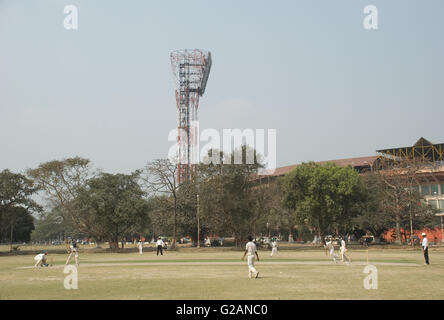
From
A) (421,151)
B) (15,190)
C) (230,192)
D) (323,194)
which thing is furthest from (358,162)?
(15,190)

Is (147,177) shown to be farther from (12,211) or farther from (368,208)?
(368,208)

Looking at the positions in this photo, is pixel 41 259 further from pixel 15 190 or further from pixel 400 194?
pixel 400 194

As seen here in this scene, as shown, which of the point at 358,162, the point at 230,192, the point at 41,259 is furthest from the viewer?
the point at 358,162

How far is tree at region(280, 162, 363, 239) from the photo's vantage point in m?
64.6

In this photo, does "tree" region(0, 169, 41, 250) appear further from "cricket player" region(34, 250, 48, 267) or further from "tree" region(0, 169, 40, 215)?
"cricket player" region(34, 250, 48, 267)

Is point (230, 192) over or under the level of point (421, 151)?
under

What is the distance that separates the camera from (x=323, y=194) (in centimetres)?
6519

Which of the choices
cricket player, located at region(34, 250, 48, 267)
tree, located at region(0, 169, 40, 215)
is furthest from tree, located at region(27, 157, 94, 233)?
cricket player, located at region(34, 250, 48, 267)

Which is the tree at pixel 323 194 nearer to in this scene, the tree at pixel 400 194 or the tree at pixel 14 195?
the tree at pixel 400 194

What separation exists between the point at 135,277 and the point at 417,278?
12428 mm

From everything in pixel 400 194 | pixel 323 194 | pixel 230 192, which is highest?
pixel 230 192

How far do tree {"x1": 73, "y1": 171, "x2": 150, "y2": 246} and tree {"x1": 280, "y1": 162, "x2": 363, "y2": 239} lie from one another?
21439 mm

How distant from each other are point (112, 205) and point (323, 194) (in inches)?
1162
